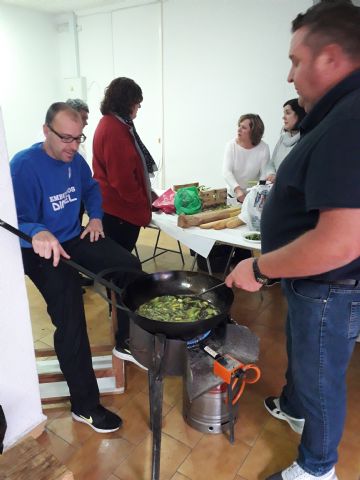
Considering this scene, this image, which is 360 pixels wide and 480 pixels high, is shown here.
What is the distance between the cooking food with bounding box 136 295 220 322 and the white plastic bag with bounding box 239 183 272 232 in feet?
3.01

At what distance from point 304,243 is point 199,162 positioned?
161 inches

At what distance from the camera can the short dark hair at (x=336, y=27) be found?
916 mm

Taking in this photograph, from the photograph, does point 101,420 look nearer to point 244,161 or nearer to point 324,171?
point 324,171

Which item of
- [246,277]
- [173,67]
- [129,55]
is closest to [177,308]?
[246,277]

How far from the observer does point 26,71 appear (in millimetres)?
5336

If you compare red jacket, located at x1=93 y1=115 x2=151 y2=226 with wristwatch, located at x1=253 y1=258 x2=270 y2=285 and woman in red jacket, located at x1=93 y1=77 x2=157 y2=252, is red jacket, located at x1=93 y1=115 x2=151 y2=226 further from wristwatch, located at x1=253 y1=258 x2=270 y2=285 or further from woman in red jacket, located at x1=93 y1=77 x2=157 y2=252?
wristwatch, located at x1=253 y1=258 x2=270 y2=285

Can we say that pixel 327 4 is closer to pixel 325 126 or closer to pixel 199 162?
pixel 325 126

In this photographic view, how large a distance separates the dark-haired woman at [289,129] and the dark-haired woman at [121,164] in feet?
3.29

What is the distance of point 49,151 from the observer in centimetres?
168

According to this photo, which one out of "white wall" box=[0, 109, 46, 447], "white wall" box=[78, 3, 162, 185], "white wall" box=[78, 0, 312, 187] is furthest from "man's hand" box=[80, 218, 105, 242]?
"white wall" box=[78, 3, 162, 185]

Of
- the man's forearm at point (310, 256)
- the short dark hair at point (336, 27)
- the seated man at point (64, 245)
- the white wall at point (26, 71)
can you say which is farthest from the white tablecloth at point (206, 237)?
the white wall at point (26, 71)

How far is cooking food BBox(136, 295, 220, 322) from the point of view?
1.40 meters

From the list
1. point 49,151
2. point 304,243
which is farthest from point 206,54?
point 304,243

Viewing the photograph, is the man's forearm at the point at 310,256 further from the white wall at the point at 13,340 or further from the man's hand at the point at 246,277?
the white wall at the point at 13,340
